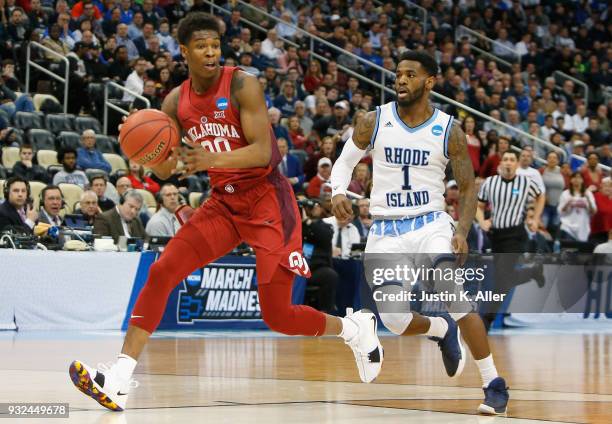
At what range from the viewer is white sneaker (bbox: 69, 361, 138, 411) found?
5.88 m

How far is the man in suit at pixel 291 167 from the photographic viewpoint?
17297 millimetres

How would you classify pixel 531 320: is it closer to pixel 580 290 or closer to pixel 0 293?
pixel 580 290

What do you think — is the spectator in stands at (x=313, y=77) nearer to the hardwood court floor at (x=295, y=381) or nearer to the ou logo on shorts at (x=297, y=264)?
the hardwood court floor at (x=295, y=381)

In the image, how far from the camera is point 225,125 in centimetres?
634

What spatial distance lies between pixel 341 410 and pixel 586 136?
18.4 m

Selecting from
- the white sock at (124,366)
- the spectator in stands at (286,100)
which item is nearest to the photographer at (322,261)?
the spectator in stands at (286,100)

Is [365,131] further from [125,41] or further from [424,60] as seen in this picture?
[125,41]

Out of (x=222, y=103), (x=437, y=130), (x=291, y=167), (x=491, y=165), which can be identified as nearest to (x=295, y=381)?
(x=437, y=130)

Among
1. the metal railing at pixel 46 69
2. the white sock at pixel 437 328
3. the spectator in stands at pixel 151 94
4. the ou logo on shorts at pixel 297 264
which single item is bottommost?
the white sock at pixel 437 328

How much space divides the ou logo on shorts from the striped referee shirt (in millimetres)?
7324

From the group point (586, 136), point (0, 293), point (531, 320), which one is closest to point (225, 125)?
point (0, 293)

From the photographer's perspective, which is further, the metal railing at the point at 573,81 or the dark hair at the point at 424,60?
the metal railing at the point at 573,81

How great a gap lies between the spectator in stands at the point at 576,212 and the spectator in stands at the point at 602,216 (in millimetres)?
79

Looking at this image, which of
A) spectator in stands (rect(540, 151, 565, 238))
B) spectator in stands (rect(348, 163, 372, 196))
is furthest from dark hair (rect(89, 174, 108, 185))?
spectator in stands (rect(540, 151, 565, 238))
